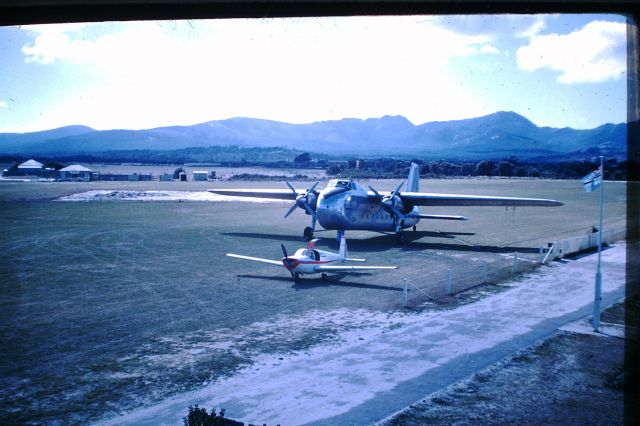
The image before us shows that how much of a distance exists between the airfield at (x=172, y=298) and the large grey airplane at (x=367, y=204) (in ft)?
5.86

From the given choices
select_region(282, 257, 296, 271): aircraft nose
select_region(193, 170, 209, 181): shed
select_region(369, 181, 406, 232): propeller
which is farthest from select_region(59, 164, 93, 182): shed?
select_region(282, 257, 296, 271): aircraft nose

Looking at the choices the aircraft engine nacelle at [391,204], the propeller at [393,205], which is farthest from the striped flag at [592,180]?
the aircraft engine nacelle at [391,204]

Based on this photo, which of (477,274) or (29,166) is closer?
(477,274)

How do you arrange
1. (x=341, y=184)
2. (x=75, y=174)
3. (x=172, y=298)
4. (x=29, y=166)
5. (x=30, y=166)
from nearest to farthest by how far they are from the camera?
(x=172, y=298) → (x=341, y=184) → (x=29, y=166) → (x=30, y=166) → (x=75, y=174)

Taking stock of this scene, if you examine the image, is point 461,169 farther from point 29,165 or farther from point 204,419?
point 204,419

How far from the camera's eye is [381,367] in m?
14.2

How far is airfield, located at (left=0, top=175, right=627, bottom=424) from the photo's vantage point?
44.3 ft

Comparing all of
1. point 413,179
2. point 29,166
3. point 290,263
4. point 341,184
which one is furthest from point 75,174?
point 290,263

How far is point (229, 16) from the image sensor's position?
5.68 metres

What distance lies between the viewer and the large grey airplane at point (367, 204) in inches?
1373

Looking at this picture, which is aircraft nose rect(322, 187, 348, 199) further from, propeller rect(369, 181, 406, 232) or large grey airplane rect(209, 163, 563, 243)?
propeller rect(369, 181, 406, 232)

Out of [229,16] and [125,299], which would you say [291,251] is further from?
[229,16]

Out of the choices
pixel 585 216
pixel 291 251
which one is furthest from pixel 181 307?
pixel 585 216

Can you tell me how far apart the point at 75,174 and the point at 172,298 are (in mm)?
97725
